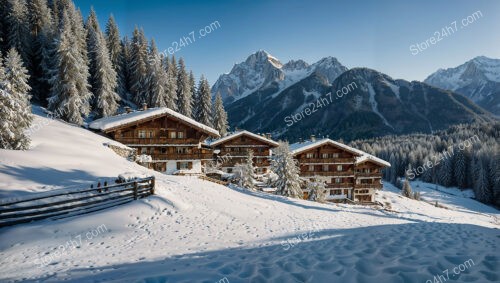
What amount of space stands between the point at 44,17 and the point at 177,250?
62734 millimetres

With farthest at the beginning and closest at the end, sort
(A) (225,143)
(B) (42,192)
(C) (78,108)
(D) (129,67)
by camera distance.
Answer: (D) (129,67), (A) (225,143), (C) (78,108), (B) (42,192)

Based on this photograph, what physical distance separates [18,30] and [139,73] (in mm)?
19913

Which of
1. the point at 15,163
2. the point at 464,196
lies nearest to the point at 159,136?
the point at 15,163

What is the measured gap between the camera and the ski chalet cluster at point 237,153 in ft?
111

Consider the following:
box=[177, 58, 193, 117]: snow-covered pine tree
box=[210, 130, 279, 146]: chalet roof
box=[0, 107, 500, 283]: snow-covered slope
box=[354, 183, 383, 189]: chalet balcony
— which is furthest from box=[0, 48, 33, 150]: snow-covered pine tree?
box=[354, 183, 383, 189]: chalet balcony

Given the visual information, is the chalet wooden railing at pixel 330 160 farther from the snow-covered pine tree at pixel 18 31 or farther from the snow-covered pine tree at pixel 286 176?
the snow-covered pine tree at pixel 18 31

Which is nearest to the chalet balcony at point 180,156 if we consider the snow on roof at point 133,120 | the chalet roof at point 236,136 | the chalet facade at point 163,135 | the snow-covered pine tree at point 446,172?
the chalet facade at point 163,135

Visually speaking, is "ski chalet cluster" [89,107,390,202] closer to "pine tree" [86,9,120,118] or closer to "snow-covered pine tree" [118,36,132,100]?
"pine tree" [86,9,120,118]

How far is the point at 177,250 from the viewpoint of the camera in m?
9.74

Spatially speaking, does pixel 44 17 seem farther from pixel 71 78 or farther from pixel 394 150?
pixel 394 150

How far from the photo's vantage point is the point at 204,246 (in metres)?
10.4

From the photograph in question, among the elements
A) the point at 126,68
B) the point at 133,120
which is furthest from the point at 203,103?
the point at 133,120

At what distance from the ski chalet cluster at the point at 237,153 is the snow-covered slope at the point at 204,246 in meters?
15.9

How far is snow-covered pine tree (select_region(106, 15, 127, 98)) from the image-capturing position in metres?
58.1
